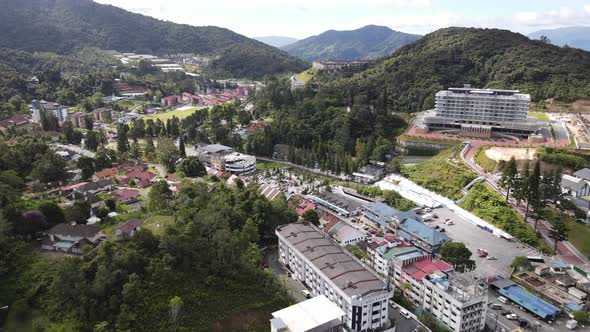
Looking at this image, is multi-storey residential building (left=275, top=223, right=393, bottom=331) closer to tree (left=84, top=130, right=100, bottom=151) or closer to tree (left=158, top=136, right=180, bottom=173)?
tree (left=158, top=136, right=180, bottom=173)

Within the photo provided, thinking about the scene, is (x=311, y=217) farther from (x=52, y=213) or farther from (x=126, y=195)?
(x=52, y=213)

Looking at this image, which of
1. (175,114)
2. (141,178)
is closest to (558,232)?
(141,178)

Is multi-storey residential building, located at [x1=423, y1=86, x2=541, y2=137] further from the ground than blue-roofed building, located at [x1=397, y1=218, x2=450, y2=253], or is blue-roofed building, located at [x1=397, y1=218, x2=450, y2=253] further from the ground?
multi-storey residential building, located at [x1=423, y1=86, x2=541, y2=137]

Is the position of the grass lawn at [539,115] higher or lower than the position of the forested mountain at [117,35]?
lower

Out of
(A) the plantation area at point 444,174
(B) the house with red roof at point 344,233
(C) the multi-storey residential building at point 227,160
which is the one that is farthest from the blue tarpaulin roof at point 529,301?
(C) the multi-storey residential building at point 227,160

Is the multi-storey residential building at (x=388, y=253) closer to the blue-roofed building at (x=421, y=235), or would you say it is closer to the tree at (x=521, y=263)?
the blue-roofed building at (x=421, y=235)

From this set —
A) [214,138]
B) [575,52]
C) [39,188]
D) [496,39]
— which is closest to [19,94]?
[214,138]

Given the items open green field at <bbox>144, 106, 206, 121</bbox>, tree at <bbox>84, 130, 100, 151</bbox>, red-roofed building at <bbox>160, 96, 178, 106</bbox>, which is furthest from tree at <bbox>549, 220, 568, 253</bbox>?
red-roofed building at <bbox>160, 96, 178, 106</bbox>
